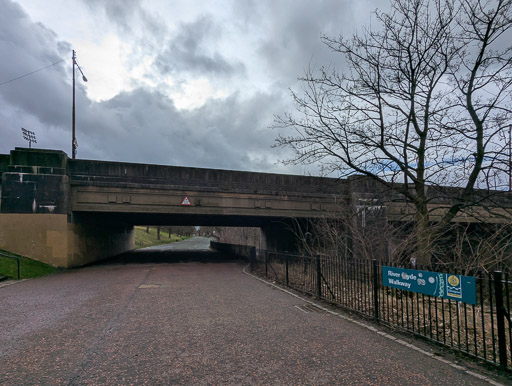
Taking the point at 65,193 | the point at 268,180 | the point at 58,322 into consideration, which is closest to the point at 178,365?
the point at 58,322

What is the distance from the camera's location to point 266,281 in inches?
476

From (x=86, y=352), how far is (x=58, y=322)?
2160mm

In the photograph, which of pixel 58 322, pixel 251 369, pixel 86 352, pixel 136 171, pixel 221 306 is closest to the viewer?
pixel 251 369

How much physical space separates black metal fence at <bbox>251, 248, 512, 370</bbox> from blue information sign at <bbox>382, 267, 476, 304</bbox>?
0.41 feet

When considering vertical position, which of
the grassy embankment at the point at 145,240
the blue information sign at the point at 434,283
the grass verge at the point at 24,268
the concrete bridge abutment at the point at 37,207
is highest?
the concrete bridge abutment at the point at 37,207

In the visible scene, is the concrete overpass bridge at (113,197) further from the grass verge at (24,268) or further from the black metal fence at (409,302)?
the black metal fence at (409,302)

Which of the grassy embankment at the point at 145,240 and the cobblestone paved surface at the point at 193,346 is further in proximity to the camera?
the grassy embankment at the point at 145,240

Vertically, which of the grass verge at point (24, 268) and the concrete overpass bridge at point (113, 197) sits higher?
the concrete overpass bridge at point (113, 197)

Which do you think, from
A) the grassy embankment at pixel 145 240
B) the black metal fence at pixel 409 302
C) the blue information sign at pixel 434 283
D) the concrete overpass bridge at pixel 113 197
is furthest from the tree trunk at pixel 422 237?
the grassy embankment at pixel 145 240

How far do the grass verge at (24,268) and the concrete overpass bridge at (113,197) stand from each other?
0.48 meters

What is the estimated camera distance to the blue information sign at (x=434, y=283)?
4.62 m

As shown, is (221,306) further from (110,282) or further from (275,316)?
(110,282)

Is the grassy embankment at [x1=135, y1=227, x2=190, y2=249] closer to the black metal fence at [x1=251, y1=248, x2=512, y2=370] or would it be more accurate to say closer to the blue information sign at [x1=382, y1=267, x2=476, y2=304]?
the black metal fence at [x1=251, y1=248, x2=512, y2=370]

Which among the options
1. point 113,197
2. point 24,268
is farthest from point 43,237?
point 113,197
